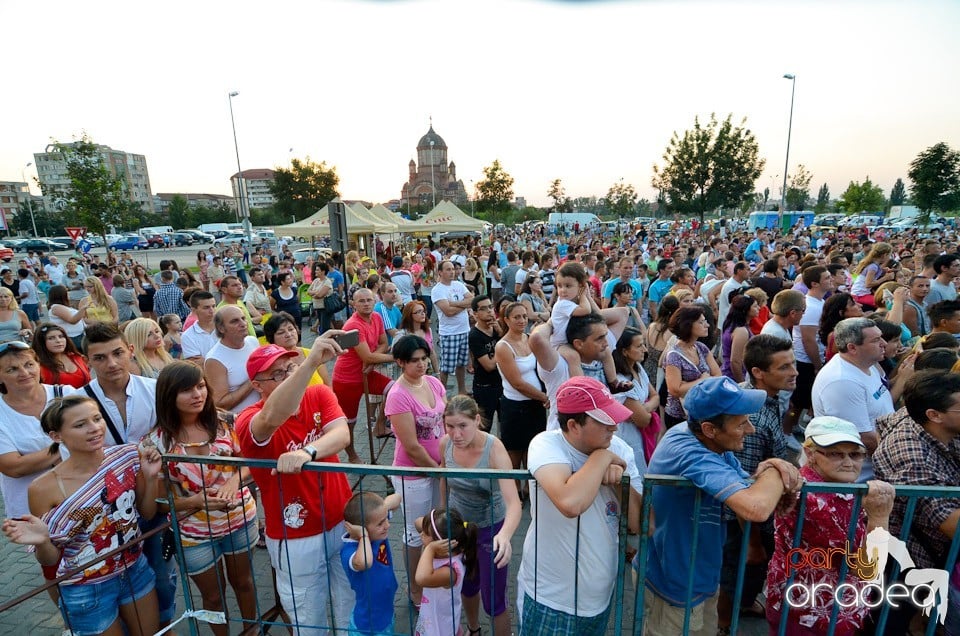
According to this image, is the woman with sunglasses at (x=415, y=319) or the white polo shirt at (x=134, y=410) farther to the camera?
the woman with sunglasses at (x=415, y=319)

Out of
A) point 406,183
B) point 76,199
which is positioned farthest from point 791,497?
point 406,183

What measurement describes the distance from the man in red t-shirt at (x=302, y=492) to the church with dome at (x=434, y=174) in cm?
11041

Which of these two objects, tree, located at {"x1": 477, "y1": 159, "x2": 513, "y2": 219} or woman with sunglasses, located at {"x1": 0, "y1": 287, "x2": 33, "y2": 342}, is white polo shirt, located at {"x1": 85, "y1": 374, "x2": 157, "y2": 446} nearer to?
woman with sunglasses, located at {"x1": 0, "y1": 287, "x2": 33, "y2": 342}

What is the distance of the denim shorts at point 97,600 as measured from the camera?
246cm

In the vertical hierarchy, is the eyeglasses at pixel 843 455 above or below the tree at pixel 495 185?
below

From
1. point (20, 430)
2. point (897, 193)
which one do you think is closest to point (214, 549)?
point (20, 430)

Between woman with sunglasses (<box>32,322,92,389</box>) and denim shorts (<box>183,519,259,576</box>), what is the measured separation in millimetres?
2050

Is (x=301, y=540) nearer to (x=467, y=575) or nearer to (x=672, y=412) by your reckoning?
(x=467, y=575)

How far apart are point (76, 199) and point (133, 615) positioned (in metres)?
23.8

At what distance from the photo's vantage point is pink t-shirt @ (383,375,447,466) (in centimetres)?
334

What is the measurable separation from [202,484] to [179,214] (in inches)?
3711

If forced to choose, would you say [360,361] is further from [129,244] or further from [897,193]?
[897,193]

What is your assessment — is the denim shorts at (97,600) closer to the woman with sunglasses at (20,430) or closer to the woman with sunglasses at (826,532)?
the woman with sunglasses at (20,430)

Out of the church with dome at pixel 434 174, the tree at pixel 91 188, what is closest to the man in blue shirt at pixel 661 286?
the tree at pixel 91 188
